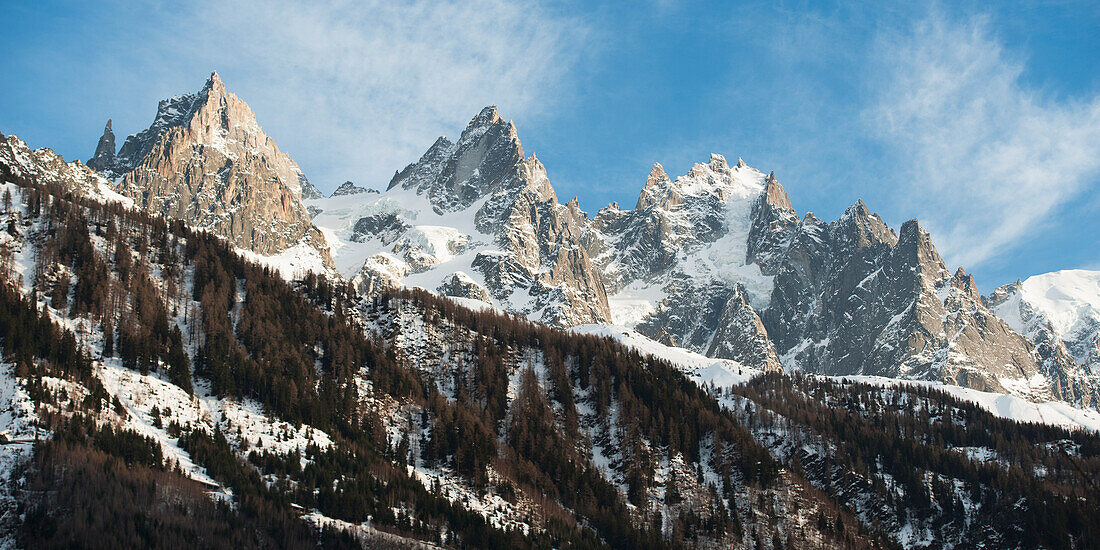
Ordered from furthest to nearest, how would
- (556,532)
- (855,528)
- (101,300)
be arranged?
1. (855,528)
2. (101,300)
3. (556,532)

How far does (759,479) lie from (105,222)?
149110 mm

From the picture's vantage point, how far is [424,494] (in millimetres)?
140000

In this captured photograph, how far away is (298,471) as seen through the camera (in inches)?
5300

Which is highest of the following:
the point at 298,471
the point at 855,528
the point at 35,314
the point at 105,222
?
the point at 105,222

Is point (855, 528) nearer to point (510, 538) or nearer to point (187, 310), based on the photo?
point (510, 538)

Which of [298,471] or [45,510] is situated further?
[298,471]

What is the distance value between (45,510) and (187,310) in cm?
7904

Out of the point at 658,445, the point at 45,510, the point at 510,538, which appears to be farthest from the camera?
the point at 658,445

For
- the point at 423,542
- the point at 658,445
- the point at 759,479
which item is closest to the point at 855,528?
the point at 759,479

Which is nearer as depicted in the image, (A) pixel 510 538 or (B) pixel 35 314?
(A) pixel 510 538

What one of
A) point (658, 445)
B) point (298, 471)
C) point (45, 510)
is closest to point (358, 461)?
point (298, 471)

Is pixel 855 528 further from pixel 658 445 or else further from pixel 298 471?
pixel 298 471

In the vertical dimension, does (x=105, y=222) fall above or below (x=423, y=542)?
above

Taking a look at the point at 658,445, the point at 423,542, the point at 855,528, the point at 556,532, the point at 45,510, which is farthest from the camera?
the point at 658,445
